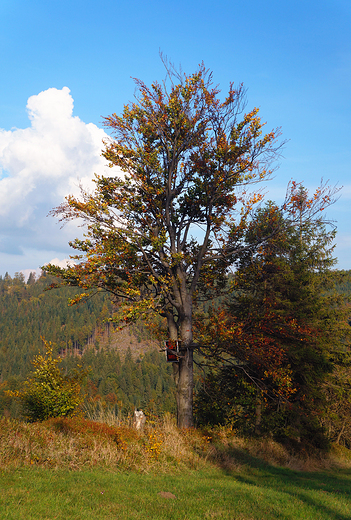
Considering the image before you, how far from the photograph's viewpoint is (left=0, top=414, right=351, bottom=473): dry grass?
25.3 ft

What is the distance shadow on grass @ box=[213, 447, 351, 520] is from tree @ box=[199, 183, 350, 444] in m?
2.48

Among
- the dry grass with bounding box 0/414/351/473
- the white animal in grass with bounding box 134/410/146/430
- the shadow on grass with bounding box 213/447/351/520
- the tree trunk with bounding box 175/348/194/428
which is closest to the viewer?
the shadow on grass with bounding box 213/447/351/520

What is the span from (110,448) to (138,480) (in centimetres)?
141

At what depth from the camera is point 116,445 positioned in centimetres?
886

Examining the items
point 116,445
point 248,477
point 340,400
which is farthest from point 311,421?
point 116,445

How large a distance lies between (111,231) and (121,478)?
783 centimetres

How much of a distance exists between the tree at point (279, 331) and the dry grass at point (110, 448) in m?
3.01

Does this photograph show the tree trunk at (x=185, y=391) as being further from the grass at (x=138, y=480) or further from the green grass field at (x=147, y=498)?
the green grass field at (x=147, y=498)

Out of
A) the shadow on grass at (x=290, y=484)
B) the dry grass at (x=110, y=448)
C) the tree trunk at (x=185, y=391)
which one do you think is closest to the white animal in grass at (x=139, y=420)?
the dry grass at (x=110, y=448)

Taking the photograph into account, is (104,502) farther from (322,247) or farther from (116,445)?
(322,247)

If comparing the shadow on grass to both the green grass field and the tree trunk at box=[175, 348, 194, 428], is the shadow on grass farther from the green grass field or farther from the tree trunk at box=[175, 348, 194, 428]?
the tree trunk at box=[175, 348, 194, 428]

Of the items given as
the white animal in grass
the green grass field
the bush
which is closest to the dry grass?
the white animal in grass

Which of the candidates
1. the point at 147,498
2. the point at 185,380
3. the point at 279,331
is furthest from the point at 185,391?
the point at 147,498

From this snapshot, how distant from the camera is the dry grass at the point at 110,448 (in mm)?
7699
